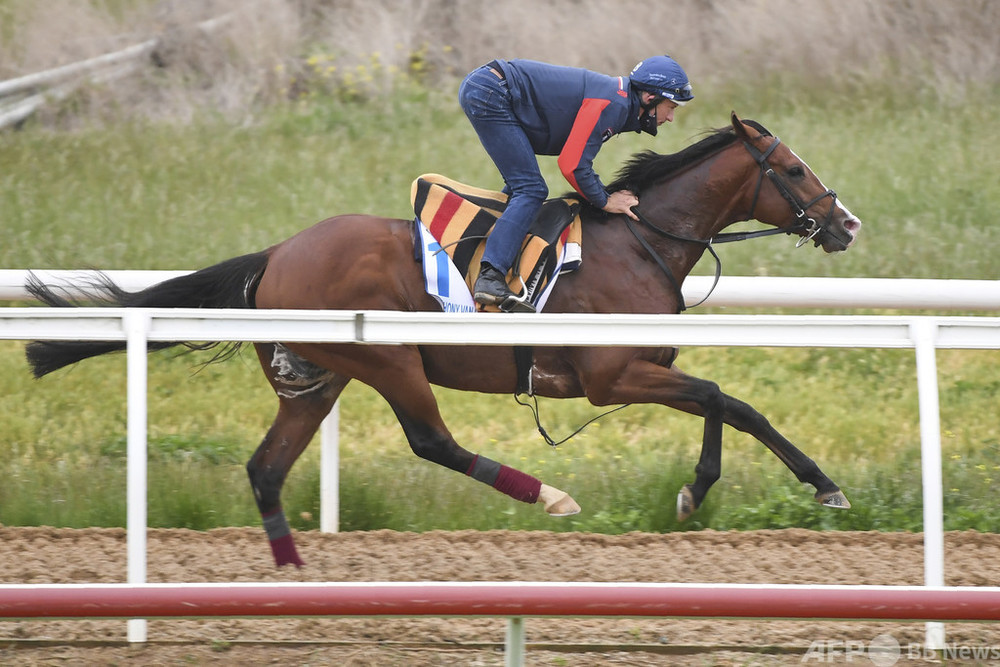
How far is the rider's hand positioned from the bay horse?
5cm

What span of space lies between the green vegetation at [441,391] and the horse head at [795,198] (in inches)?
12.4

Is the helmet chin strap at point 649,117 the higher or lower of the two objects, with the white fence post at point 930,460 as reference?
higher

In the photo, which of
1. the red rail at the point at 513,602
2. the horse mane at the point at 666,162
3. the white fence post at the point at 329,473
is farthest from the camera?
the white fence post at the point at 329,473

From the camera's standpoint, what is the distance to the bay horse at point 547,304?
176 inches

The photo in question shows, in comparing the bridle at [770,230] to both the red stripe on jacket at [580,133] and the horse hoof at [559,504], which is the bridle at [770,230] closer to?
the red stripe on jacket at [580,133]

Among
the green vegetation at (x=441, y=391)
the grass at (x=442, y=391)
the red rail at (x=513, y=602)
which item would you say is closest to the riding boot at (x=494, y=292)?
the green vegetation at (x=441, y=391)

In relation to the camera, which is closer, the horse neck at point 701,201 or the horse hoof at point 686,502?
the horse hoof at point 686,502

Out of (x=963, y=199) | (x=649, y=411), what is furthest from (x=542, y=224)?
(x=963, y=199)

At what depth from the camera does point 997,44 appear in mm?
12320

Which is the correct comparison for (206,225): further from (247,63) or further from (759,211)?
(759,211)

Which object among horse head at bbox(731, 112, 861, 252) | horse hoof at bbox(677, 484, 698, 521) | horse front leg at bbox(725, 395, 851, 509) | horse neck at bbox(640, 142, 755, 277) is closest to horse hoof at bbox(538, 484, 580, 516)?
horse hoof at bbox(677, 484, 698, 521)

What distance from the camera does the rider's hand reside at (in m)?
4.71

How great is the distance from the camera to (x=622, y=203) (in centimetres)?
473

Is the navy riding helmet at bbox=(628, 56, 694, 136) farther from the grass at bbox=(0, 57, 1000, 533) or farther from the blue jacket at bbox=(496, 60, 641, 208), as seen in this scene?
the grass at bbox=(0, 57, 1000, 533)
